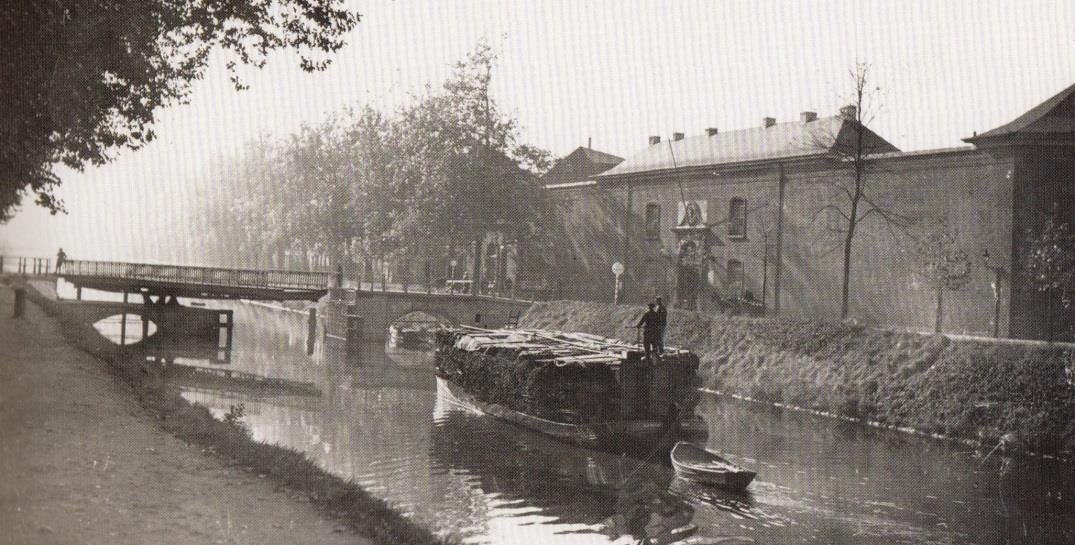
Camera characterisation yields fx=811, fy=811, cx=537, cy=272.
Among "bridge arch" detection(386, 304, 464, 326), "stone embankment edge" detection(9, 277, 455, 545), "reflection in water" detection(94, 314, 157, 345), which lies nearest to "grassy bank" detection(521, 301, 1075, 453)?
"bridge arch" detection(386, 304, 464, 326)

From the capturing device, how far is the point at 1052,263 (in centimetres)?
2536

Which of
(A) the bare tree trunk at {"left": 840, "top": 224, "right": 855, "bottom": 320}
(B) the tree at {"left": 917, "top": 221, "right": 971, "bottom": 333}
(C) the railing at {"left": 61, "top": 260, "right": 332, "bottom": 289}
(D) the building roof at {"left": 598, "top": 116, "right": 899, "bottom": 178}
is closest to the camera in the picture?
(B) the tree at {"left": 917, "top": 221, "right": 971, "bottom": 333}

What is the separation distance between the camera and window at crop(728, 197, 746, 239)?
39.8m

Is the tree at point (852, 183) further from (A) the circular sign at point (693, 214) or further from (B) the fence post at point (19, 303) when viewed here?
(B) the fence post at point (19, 303)

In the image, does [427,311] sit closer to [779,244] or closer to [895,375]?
[779,244]

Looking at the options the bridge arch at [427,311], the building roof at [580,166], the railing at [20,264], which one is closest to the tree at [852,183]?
the bridge arch at [427,311]

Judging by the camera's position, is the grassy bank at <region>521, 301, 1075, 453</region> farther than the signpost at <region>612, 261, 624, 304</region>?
No

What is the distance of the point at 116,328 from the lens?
1967 inches

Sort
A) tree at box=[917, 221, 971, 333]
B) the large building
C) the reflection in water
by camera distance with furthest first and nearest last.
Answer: the reflection in water
tree at box=[917, 221, 971, 333]
the large building

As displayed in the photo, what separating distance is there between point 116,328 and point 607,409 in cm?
3989

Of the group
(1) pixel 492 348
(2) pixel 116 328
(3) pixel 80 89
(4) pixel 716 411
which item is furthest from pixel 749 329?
(2) pixel 116 328

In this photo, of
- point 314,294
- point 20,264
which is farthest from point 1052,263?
point 20,264

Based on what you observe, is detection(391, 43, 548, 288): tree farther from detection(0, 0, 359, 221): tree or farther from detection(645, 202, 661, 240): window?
detection(0, 0, 359, 221): tree

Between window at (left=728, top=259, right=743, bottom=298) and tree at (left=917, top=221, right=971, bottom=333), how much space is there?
9635 millimetres
